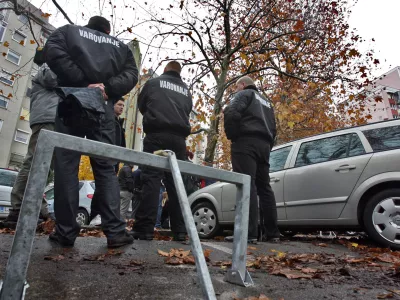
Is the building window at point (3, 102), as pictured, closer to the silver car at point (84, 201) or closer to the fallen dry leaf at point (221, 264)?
the silver car at point (84, 201)

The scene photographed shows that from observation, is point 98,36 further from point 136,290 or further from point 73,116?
point 136,290

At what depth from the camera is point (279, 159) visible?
5684mm

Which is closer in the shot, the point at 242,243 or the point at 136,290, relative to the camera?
the point at 136,290

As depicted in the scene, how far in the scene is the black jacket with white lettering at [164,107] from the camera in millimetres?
3845

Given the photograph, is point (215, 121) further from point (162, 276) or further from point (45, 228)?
point (162, 276)

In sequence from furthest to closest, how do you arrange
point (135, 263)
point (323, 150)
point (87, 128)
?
point (323, 150), point (87, 128), point (135, 263)

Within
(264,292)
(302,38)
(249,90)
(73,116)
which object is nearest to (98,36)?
(73,116)

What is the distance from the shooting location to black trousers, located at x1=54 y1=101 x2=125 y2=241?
8.87 feet

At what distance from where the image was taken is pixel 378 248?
3.88 m

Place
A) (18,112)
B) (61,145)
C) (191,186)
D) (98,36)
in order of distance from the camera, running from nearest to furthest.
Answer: (61,145)
(98,36)
(191,186)
(18,112)

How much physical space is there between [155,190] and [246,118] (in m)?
1.66

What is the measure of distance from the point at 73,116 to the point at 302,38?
9.07 meters

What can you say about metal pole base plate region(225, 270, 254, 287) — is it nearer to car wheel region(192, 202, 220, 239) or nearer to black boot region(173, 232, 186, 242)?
black boot region(173, 232, 186, 242)

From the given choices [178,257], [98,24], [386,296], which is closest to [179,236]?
[178,257]
